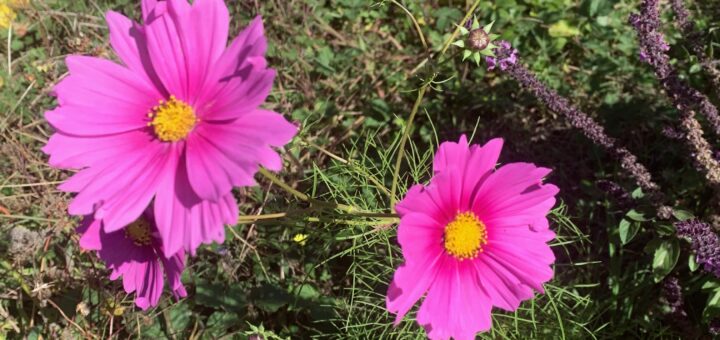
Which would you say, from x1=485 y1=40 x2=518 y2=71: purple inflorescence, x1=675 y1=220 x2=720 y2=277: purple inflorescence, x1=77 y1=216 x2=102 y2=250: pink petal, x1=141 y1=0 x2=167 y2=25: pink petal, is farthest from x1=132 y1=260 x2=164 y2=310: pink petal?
x1=675 y1=220 x2=720 y2=277: purple inflorescence

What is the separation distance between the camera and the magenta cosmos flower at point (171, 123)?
86 cm

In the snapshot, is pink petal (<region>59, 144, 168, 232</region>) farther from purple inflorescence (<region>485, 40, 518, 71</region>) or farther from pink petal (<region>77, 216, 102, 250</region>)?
purple inflorescence (<region>485, 40, 518, 71</region>)

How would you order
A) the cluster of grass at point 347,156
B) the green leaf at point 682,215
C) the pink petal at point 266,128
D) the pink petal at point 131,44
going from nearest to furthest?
the pink petal at point 266,128, the pink petal at point 131,44, the green leaf at point 682,215, the cluster of grass at point 347,156

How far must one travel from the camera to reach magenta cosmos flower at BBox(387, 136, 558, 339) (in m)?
0.96

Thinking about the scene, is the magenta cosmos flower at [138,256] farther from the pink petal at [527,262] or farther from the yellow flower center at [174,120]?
the pink petal at [527,262]

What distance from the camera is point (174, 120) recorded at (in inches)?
40.4

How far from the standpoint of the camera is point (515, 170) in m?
1.00

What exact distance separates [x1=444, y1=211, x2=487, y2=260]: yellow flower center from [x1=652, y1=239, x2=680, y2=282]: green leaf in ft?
2.21

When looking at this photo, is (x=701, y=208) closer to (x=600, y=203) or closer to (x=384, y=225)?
(x=600, y=203)

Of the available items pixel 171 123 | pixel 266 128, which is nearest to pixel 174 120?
pixel 171 123

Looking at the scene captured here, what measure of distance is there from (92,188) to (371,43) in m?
1.40

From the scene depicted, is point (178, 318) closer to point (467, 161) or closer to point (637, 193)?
point (467, 161)

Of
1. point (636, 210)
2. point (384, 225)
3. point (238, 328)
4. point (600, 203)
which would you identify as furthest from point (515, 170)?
point (238, 328)

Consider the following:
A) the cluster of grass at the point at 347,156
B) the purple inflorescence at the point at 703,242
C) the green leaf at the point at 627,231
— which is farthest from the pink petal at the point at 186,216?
the green leaf at the point at 627,231
